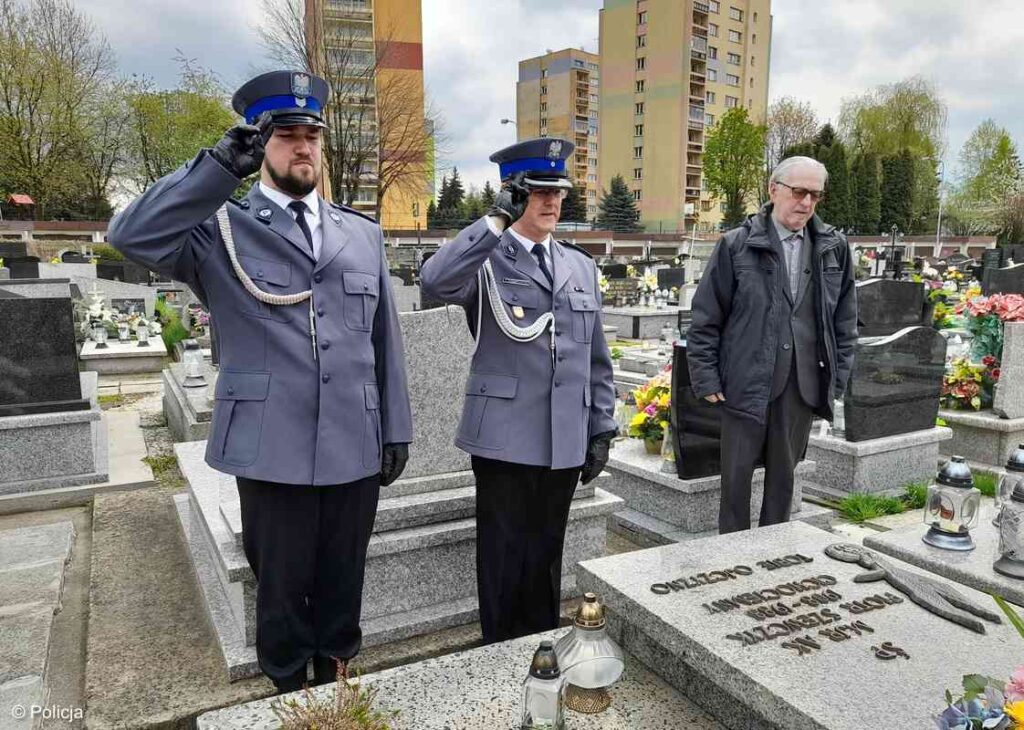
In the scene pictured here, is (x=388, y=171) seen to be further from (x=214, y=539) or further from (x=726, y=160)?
(x=726, y=160)

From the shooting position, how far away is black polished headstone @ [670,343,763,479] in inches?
163

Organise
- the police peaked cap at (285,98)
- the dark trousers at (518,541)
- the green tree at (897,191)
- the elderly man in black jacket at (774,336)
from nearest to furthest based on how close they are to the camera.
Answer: the police peaked cap at (285,98) → the dark trousers at (518,541) → the elderly man in black jacket at (774,336) → the green tree at (897,191)

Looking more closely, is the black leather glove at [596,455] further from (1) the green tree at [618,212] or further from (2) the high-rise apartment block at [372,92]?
(1) the green tree at [618,212]

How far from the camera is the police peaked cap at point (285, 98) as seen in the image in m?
2.12

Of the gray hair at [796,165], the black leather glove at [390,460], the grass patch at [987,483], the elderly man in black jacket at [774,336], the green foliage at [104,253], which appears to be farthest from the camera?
the green foliage at [104,253]

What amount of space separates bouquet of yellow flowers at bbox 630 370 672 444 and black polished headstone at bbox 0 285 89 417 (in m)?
3.78

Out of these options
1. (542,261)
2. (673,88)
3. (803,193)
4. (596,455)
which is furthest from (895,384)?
(673,88)

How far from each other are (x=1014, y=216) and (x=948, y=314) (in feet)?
123

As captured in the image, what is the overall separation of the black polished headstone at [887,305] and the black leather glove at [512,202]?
591 centimetres

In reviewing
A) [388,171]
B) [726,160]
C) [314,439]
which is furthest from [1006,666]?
[726,160]

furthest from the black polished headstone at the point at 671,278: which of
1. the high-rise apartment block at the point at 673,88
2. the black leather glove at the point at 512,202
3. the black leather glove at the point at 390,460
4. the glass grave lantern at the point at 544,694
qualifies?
the high-rise apartment block at the point at 673,88

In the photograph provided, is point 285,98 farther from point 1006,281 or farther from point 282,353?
point 1006,281

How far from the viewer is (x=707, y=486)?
421 centimetres

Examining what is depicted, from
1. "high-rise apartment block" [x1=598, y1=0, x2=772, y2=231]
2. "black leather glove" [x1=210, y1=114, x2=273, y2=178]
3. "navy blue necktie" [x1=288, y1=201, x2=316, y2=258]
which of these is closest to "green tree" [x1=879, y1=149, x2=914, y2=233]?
"high-rise apartment block" [x1=598, y1=0, x2=772, y2=231]
